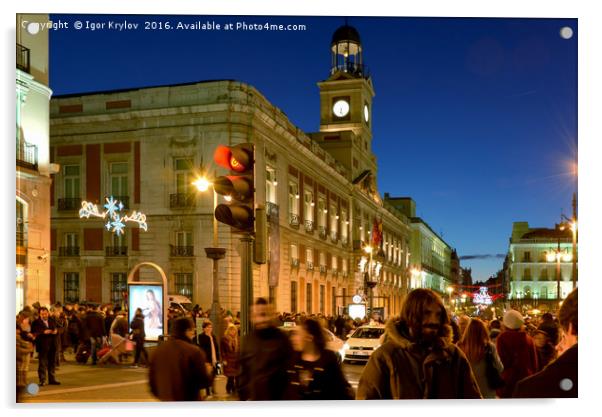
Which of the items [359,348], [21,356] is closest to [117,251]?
[359,348]

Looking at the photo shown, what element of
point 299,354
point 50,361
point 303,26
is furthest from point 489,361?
point 50,361

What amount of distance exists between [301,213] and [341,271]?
963 centimetres

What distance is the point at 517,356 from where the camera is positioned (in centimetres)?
791

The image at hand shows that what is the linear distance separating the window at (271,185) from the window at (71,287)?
28.6ft

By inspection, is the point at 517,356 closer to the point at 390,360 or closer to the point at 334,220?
the point at 390,360

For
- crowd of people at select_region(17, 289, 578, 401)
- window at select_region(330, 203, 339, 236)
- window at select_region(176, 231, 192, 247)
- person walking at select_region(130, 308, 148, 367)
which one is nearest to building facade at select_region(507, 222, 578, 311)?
crowd of people at select_region(17, 289, 578, 401)

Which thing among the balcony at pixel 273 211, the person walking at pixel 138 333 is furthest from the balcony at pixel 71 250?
the person walking at pixel 138 333

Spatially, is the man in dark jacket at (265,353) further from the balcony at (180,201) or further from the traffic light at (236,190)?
the balcony at (180,201)

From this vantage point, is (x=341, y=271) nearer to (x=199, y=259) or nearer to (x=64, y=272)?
(x=199, y=259)

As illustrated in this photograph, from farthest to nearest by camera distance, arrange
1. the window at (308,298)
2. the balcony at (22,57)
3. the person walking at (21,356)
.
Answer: the window at (308,298) < the balcony at (22,57) < the person walking at (21,356)

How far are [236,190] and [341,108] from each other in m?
48.7

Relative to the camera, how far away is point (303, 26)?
9.23m

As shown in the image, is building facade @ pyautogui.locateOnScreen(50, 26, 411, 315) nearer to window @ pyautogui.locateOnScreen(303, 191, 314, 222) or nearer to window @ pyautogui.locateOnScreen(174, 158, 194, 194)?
window @ pyautogui.locateOnScreen(174, 158, 194, 194)

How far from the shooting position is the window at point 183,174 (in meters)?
27.7
